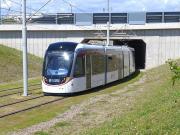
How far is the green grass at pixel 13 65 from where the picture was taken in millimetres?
37031

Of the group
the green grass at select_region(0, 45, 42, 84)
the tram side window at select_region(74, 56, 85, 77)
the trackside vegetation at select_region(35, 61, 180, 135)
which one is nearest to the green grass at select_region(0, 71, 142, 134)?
the trackside vegetation at select_region(35, 61, 180, 135)

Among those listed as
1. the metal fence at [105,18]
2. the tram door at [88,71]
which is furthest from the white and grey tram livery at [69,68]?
the metal fence at [105,18]

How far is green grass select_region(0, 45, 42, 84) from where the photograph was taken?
121ft

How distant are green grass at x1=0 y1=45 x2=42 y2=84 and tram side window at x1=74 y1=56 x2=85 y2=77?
11.3 metres

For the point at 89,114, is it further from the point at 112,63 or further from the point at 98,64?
the point at 112,63

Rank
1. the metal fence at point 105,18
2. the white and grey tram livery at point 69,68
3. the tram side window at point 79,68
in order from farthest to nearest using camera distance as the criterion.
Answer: the metal fence at point 105,18 < the tram side window at point 79,68 < the white and grey tram livery at point 69,68

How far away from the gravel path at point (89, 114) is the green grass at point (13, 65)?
48.1 ft

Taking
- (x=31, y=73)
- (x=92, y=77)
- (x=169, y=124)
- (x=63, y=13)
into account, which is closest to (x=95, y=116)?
(x=169, y=124)

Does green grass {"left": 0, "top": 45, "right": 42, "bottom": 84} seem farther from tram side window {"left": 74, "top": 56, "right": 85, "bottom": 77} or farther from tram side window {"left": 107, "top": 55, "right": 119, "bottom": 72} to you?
tram side window {"left": 74, "top": 56, "right": 85, "bottom": 77}

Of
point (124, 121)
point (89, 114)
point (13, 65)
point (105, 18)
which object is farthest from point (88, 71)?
point (105, 18)

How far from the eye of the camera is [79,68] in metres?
24.5

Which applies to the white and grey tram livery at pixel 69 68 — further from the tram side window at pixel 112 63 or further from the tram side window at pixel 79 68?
the tram side window at pixel 112 63

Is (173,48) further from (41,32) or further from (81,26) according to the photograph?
(41,32)

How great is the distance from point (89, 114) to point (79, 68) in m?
6.97
